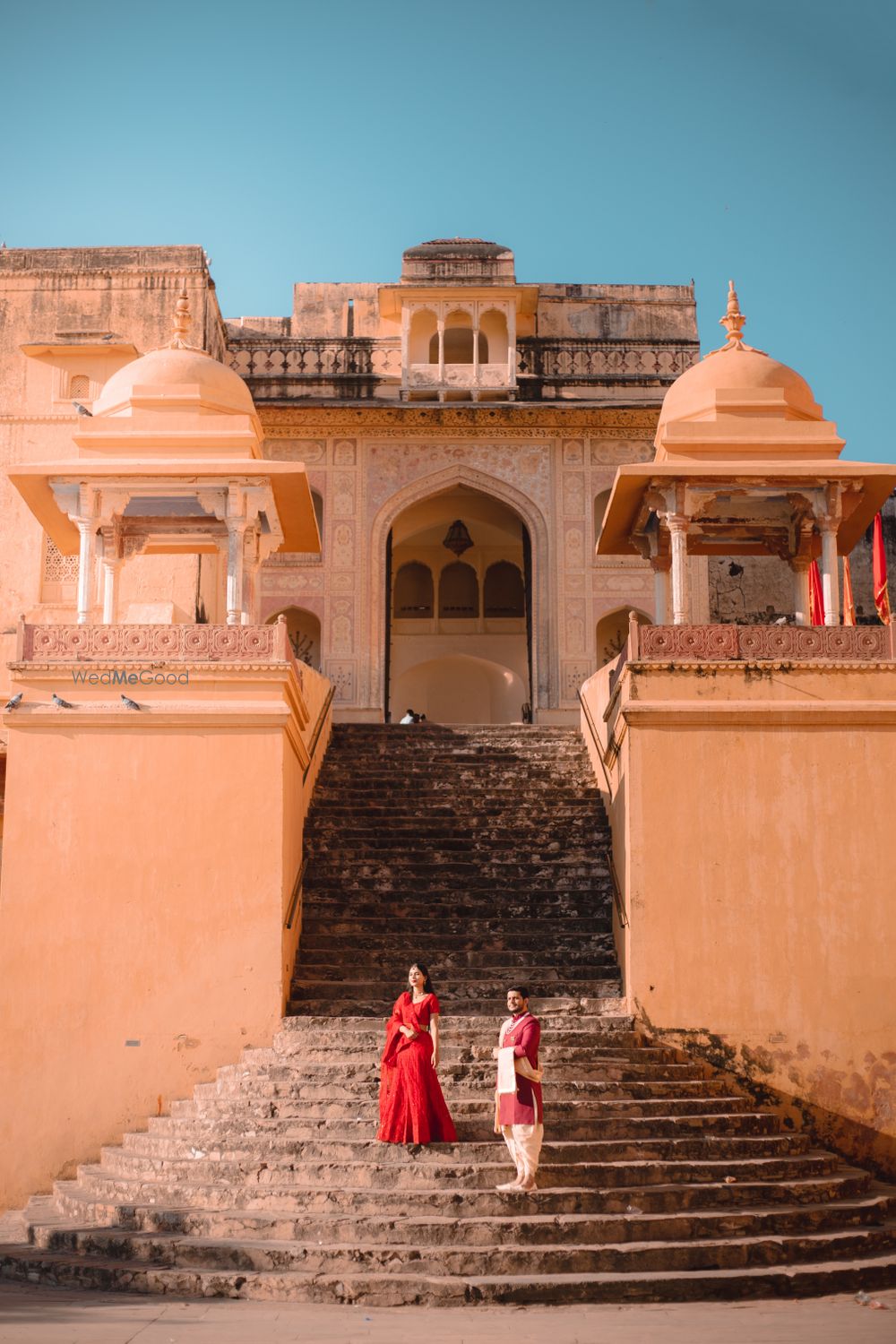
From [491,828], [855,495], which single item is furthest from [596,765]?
[855,495]

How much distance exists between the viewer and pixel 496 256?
76.0 ft

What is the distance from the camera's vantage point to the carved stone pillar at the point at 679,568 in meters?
14.9

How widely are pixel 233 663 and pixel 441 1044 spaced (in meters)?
3.53

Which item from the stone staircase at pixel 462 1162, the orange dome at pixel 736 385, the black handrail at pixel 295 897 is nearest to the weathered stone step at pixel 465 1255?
the stone staircase at pixel 462 1162

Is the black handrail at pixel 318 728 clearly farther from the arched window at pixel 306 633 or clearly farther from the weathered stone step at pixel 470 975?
the arched window at pixel 306 633

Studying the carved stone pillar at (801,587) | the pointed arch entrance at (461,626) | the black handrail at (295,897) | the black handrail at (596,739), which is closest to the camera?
the black handrail at (295,897)

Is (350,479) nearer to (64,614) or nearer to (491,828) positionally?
(64,614)

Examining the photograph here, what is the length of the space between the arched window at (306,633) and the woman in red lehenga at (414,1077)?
38.6 feet

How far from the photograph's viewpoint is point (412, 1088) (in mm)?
10867

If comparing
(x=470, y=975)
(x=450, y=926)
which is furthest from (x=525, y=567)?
(x=470, y=975)

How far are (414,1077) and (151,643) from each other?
474 centimetres

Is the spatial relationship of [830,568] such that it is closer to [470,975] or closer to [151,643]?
[470,975]

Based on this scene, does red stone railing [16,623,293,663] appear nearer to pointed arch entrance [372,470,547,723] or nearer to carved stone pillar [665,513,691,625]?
carved stone pillar [665,513,691,625]

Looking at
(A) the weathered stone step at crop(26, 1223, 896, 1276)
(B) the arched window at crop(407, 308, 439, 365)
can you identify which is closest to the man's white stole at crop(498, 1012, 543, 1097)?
(A) the weathered stone step at crop(26, 1223, 896, 1276)
